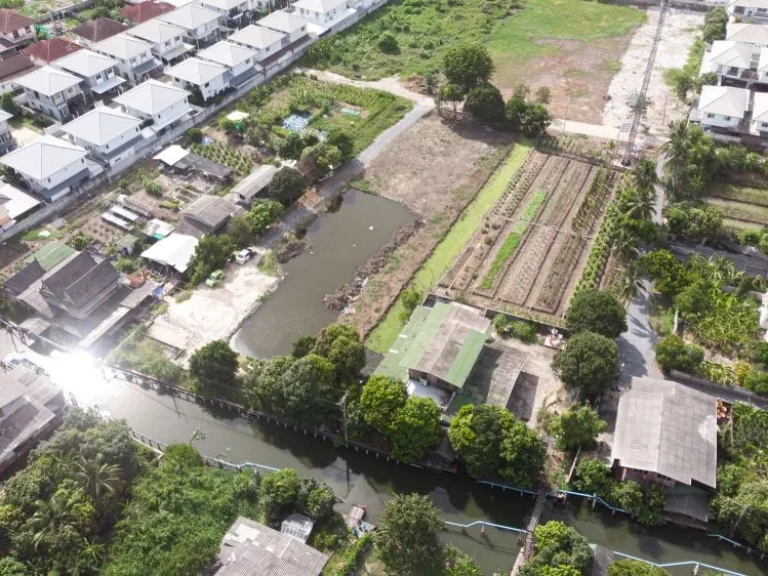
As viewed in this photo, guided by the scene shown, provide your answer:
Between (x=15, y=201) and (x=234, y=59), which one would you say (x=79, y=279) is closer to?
(x=15, y=201)

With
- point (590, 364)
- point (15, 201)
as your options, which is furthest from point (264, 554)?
point (15, 201)

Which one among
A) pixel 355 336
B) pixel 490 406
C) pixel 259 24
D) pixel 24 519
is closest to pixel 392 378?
pixel 355 336

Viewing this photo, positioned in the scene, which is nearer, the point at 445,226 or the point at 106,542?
the point at 106,542

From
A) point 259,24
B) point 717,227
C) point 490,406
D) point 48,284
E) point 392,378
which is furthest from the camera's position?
point 259,24

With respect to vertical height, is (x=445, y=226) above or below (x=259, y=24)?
below

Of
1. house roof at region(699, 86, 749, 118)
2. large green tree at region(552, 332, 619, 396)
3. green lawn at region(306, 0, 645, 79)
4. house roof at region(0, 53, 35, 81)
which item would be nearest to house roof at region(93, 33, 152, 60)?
house roof at region(0, 53, 35, 81)

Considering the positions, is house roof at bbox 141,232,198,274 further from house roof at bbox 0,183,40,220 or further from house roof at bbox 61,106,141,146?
house roof at bbox 61,106,141,146

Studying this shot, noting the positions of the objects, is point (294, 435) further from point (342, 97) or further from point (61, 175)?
point (342, 97)
